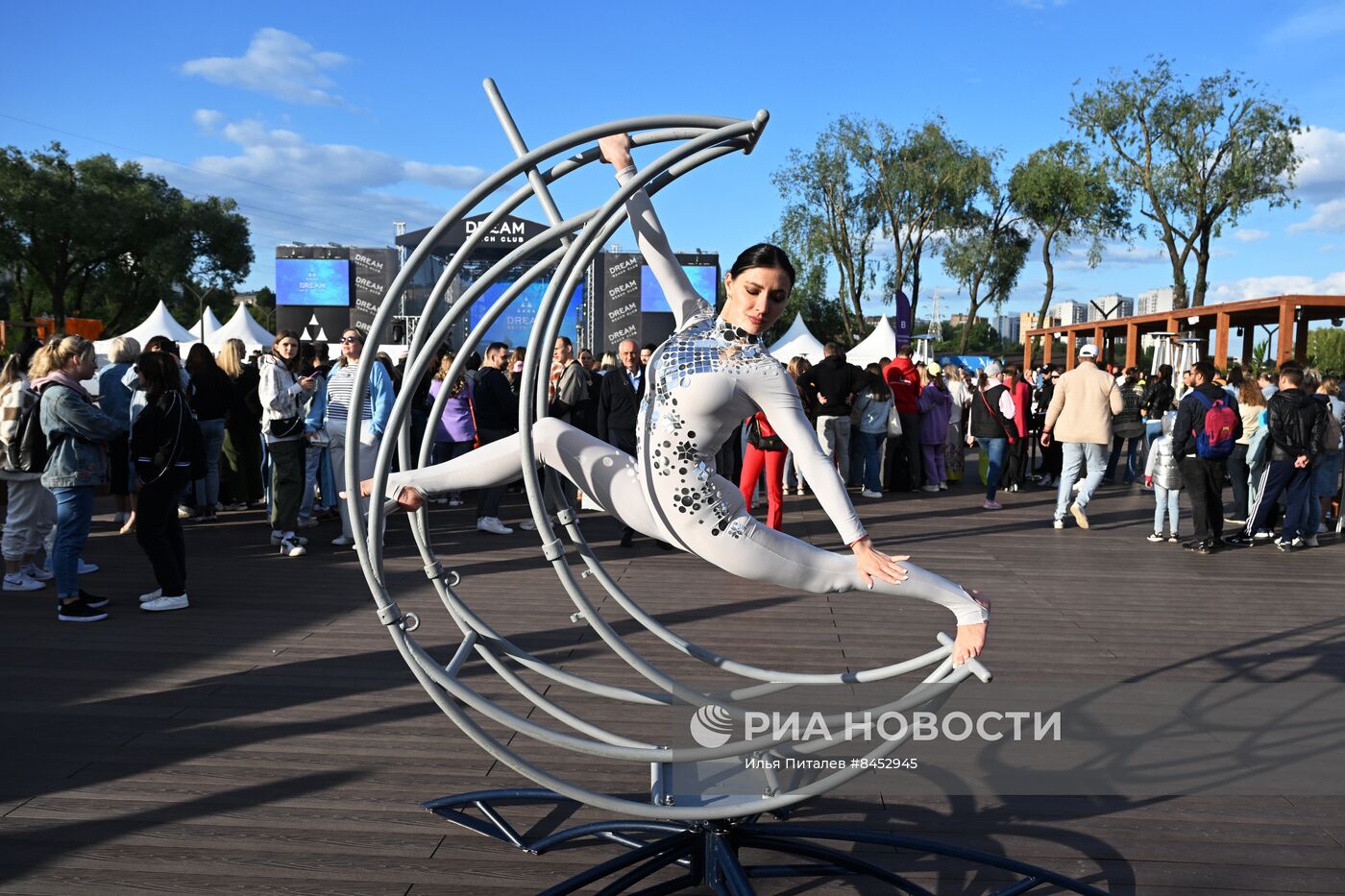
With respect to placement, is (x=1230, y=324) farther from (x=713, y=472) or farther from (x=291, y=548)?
(x=713, y=472)

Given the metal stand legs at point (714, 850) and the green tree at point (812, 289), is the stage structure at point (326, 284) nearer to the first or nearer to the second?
the green tree at point (812, 289)

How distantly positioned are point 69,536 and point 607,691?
4300 millimetres

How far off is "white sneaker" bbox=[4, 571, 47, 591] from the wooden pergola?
1149cm

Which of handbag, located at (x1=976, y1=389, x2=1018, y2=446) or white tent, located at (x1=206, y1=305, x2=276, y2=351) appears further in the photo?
white tent, located at (x1=206, y1=305, x2=276, y2=351)

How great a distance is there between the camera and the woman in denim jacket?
19.0 feet

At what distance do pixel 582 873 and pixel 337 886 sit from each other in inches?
28.5

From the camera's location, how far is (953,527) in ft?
33.3

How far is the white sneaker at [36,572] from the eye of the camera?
6.72 metres

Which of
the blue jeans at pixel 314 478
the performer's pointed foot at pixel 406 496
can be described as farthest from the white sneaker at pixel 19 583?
the performer's pointed foot at pixel 406 496

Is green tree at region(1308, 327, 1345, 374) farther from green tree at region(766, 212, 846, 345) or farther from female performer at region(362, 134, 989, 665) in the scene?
female performer at region(362, 134, 989, 665)

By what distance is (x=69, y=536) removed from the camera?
5855mm

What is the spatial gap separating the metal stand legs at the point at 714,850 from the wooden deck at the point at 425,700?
76mm

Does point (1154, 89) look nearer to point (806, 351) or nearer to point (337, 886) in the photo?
point (806, 351)

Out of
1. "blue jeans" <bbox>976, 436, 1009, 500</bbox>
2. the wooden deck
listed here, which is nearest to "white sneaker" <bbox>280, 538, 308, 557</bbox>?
the wooden deck
